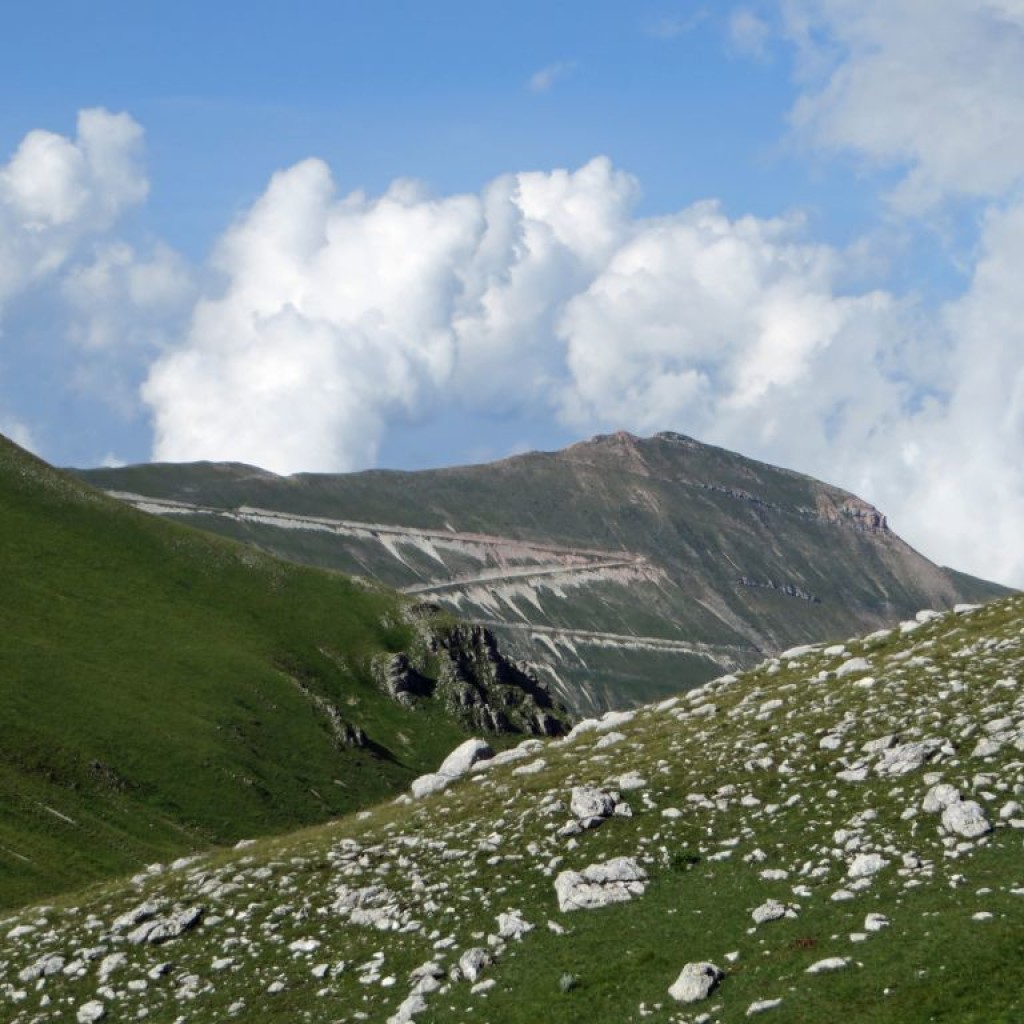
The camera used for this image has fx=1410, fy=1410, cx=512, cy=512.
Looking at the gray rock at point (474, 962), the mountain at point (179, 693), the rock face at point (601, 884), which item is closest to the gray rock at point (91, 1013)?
the gray rock at point (474, 962)

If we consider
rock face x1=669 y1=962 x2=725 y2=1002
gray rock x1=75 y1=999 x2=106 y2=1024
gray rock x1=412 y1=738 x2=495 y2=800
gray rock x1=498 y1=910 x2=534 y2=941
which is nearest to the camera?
rock face x1=669 y1=962 x2=725 y2=1002

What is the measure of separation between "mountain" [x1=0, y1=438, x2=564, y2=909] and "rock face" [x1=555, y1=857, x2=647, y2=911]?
5417 cm

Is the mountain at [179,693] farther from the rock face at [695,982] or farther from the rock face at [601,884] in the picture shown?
the rock face at [695,982]

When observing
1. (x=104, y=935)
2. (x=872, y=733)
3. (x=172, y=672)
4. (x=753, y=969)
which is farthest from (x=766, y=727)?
(x=172, y=672)

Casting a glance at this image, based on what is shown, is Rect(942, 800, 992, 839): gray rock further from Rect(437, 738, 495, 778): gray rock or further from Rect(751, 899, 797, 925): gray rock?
Rect(437, 738, 495, 778): gray rock

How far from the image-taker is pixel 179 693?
14750 centimetres

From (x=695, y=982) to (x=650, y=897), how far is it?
273 inches

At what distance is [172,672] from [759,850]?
116067mm

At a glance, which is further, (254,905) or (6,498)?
(6,498)

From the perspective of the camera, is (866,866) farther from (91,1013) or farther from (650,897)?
(91,1013)

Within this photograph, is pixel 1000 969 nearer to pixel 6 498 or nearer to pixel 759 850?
pixel 759 850

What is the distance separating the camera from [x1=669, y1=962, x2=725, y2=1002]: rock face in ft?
121

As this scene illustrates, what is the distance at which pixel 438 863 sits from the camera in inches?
1966

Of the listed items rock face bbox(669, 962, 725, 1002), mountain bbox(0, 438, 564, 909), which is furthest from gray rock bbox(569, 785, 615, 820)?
mountain bbox(0, 438, 564, 909)
